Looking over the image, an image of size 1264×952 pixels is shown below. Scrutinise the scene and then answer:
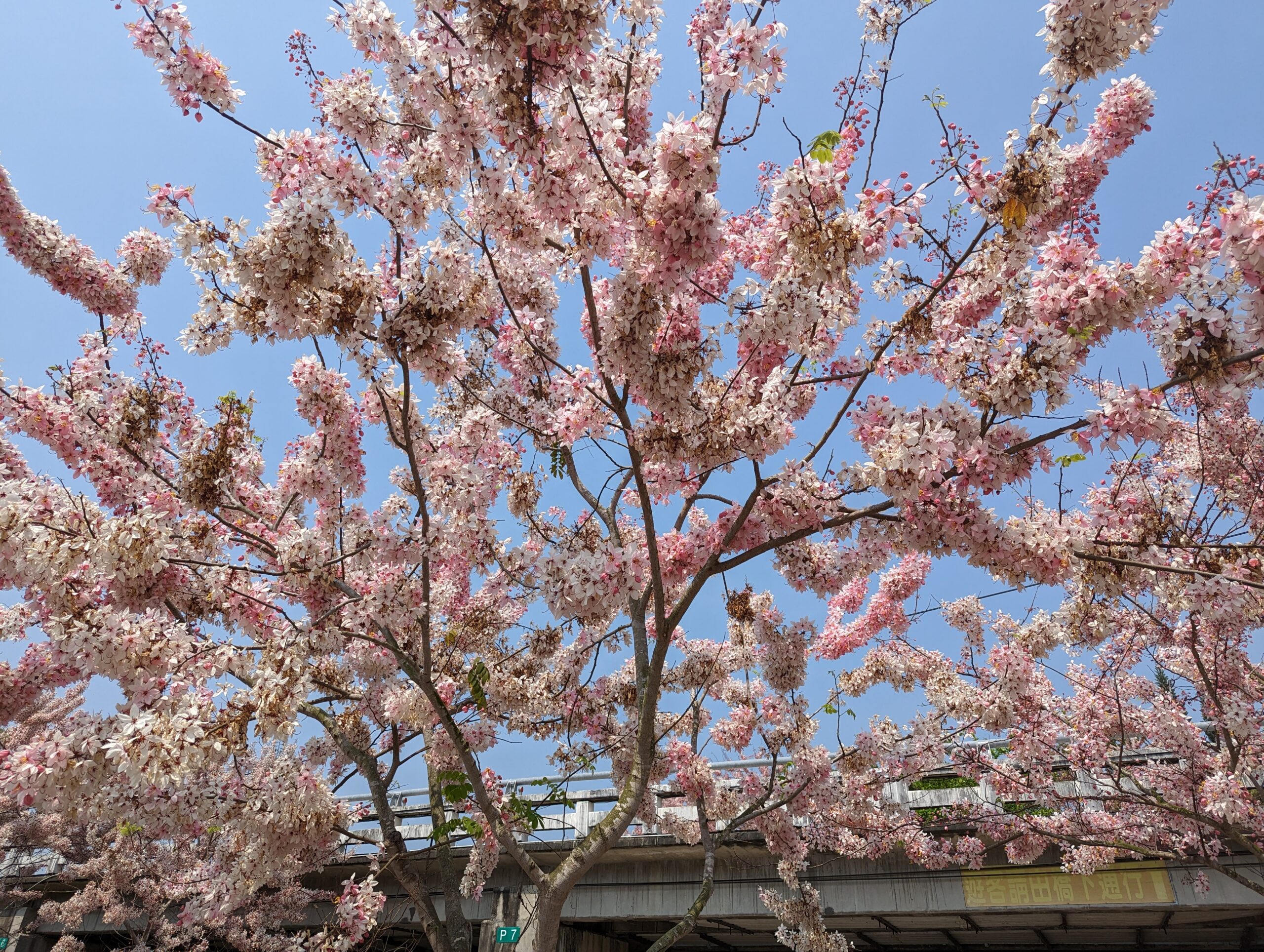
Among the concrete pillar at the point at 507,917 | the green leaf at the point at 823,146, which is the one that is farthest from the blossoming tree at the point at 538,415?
the concrete pillar at the point at 507,917

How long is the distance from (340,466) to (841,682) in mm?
9541

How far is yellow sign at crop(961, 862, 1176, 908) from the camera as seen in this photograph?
1113 centimetres

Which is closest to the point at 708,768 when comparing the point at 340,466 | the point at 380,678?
the point at 380,678

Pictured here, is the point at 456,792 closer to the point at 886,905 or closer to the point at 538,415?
the point at 538,415

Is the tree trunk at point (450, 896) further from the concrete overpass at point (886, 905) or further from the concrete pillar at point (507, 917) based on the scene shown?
the concrete pillar at point (507, 917)

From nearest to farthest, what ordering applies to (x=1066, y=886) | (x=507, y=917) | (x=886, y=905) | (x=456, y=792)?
(x=456, y=792), (x=1066, y=886), (x=886, y=905), (x=507, y=917)

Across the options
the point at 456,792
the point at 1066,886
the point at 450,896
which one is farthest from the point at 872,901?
the point at 456,792

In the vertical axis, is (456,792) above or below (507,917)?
above

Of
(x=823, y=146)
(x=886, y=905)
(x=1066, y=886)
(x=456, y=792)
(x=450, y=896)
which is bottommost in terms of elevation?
(x=886, y=905)

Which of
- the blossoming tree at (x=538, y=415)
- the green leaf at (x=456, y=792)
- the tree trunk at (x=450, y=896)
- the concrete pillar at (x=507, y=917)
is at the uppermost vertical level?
the blossoming tree at (x=538, y=415)

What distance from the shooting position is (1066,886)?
38.5ft

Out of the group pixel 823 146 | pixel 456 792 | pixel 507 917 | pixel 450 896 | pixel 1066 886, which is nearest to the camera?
pixel 823 146

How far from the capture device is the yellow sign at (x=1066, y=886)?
11133mm

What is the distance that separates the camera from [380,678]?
9.34 m
